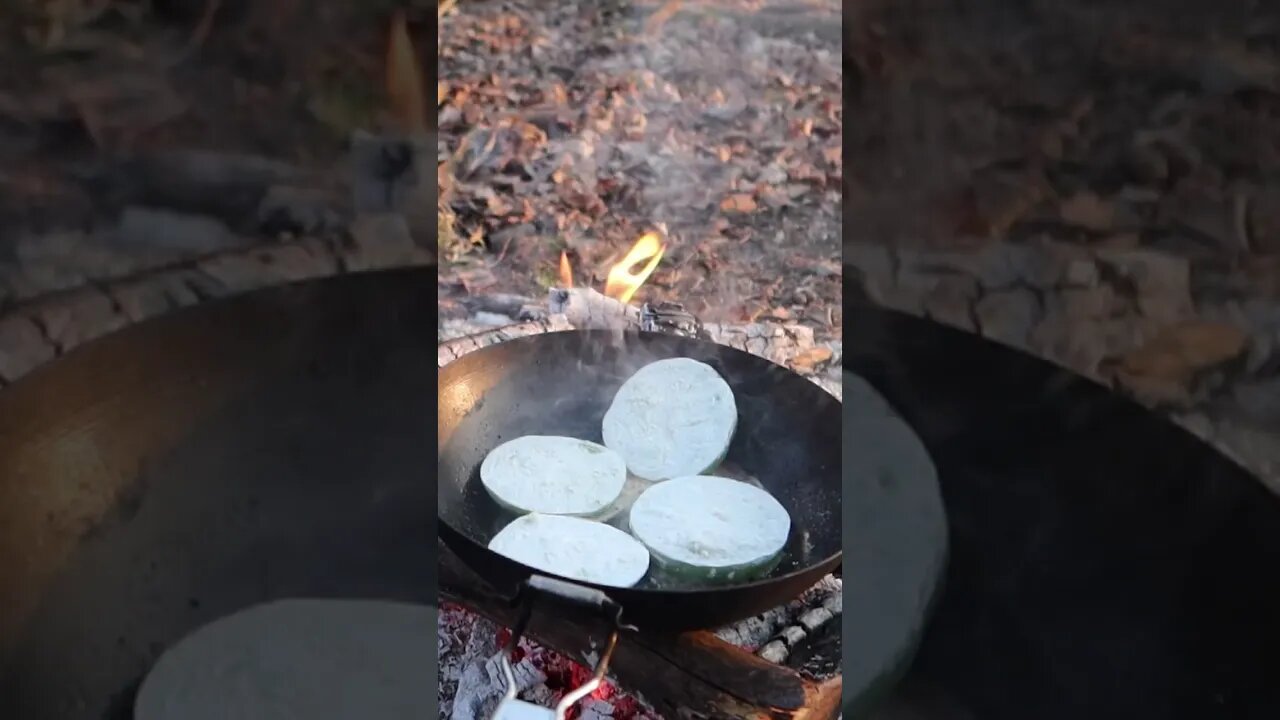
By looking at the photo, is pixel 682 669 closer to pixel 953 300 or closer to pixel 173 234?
pixel 953 300

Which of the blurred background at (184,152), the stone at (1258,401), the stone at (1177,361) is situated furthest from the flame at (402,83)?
the stone at (1258,401)

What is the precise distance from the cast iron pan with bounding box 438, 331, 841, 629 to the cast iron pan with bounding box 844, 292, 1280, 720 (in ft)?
0.50

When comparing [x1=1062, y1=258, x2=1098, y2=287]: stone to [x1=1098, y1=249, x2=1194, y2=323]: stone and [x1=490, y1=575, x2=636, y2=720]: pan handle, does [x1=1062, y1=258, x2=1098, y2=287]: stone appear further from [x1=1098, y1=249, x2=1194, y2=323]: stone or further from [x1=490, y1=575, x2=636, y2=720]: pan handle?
[x1=490, y1=575, x2=636, y2=720]: pan handle

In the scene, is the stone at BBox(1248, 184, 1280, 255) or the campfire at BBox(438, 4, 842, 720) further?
the campfire at BBox(438, 4, 842, 720)

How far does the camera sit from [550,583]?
107 cm

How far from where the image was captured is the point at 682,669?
3.51ft

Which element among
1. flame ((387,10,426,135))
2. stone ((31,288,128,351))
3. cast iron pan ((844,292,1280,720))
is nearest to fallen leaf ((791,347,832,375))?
cast iron pan ((844,292,1280,720))

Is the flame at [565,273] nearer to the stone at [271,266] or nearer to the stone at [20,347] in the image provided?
the stone at [271,266]

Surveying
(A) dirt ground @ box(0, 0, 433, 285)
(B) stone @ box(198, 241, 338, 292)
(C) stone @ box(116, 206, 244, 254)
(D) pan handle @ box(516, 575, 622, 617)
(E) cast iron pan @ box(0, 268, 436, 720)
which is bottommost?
(D) pan handle @ box(516, 575, 622, 617)

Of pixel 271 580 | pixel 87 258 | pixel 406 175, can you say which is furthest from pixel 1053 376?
pixel 87 258

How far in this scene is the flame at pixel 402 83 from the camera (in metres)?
1.01

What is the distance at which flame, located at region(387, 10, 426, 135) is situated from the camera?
101cm

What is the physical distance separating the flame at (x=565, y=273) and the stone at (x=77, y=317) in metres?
0.52

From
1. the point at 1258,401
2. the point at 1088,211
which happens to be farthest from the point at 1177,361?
the point at 1088,211
